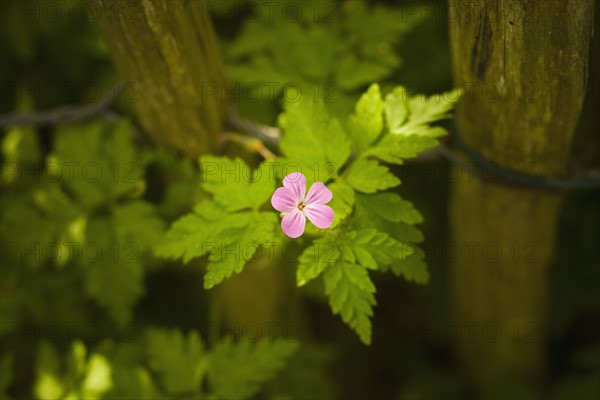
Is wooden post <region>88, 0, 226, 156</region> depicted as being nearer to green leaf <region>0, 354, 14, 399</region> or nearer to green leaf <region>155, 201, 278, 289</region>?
green leaf <region>155, 201, 278, 289</region>

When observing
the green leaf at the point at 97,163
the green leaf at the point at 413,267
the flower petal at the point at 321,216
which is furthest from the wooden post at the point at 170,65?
the green leaf at the point at 413,267

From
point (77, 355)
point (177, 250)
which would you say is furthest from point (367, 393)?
point (177, 250)

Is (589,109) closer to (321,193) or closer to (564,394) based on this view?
(321,193)

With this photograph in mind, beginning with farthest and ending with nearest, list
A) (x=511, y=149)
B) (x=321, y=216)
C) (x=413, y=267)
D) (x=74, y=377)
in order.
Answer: (x=74, y=377)
(x=511, y=149)
(x=413, y=267)
(x=321, y=216)

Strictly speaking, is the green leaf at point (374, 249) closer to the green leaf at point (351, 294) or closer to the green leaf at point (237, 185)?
the green leaf at point (351, 294)

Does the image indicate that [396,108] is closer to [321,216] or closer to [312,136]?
[312,136]

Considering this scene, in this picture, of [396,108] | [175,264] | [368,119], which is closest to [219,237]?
[368,119]

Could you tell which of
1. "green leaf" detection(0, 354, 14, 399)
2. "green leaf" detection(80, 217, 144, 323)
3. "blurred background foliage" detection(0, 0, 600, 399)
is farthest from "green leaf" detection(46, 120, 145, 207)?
"green leaf" detection(0, 354, 14, 399)

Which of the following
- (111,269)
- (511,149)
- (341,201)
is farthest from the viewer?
(111,269)
